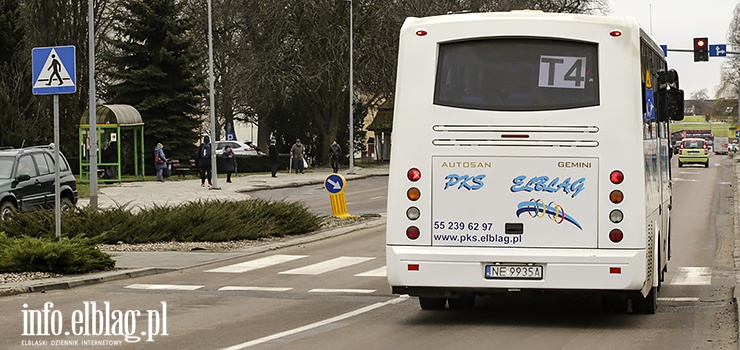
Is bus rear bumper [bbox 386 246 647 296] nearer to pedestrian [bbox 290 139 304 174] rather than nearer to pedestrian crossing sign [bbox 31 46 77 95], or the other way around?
pedestrian crossing sign [bbox 31 46 77 95]

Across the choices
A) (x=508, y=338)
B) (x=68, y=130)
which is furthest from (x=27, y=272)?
(x=68, y=130)

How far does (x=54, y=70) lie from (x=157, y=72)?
40.3 m

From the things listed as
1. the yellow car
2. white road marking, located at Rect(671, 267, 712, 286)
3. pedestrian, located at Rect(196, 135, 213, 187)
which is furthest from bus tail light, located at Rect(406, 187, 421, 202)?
the yellow car

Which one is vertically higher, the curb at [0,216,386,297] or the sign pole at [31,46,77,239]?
the sign pole at [31,46,77,239]

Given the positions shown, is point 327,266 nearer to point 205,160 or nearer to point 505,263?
point 505,263

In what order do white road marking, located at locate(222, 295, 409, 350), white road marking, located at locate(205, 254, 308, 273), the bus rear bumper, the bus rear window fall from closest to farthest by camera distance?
1. white road marking, located at locate(222, 295, 409, 350)
2. the bus rear bumper
3. the bus rear window
4. white road marking, located at locate(205, 254, 308, 273)

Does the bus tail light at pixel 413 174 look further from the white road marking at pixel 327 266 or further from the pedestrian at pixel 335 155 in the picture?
the pedestrian at pixel 335 155

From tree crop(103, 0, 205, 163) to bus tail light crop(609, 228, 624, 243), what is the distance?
154ft

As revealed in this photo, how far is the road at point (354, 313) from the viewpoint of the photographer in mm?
10625

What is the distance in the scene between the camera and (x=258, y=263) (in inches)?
730

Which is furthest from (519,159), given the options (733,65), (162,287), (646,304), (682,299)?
(733,65)

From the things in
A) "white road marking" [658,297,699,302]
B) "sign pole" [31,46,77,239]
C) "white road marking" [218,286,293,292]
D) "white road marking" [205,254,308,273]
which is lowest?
"white road marking" [658,297,699,302]

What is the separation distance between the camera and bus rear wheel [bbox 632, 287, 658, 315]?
12.3 m

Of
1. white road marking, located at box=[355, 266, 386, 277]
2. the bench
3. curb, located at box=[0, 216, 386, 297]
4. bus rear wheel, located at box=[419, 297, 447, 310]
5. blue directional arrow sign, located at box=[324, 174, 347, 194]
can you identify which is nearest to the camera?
bus rear wheel, located at box=[419, 297, 447, 310]
